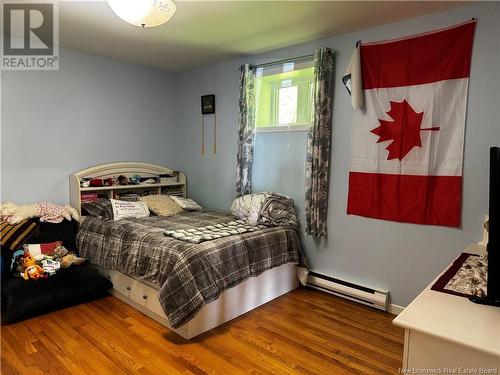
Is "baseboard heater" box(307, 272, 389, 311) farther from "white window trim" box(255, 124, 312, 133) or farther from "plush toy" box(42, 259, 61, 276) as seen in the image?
"plush toy" box(42, 259, 61, 276)

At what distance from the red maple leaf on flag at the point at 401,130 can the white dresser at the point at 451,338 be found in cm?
168

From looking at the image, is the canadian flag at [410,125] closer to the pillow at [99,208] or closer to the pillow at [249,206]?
the pillow at [249,206]

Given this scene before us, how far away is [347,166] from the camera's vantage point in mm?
3074

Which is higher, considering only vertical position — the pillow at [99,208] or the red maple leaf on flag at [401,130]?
the red maple leaf on flag at [401,130]

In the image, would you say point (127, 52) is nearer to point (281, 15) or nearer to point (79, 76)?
point (79, 76)

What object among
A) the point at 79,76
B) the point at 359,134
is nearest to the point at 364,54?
the point at 359,134

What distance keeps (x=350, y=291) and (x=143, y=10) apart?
109 inches

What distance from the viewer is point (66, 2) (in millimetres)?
2424

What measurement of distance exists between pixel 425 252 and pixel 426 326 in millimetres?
1776

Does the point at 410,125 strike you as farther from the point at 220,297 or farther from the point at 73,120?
the point at 73,120

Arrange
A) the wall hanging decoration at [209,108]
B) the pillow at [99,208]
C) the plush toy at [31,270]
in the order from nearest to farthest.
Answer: the plush toy at [31,270] → the pillow at [99,208] → the wall hanging decoration at [209,108]

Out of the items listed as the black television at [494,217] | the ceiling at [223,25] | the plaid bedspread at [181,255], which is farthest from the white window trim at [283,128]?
the black television at [494,217]

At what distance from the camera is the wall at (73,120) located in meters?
3.29

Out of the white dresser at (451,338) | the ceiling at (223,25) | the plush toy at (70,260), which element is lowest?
the plush toy at (70,260)
